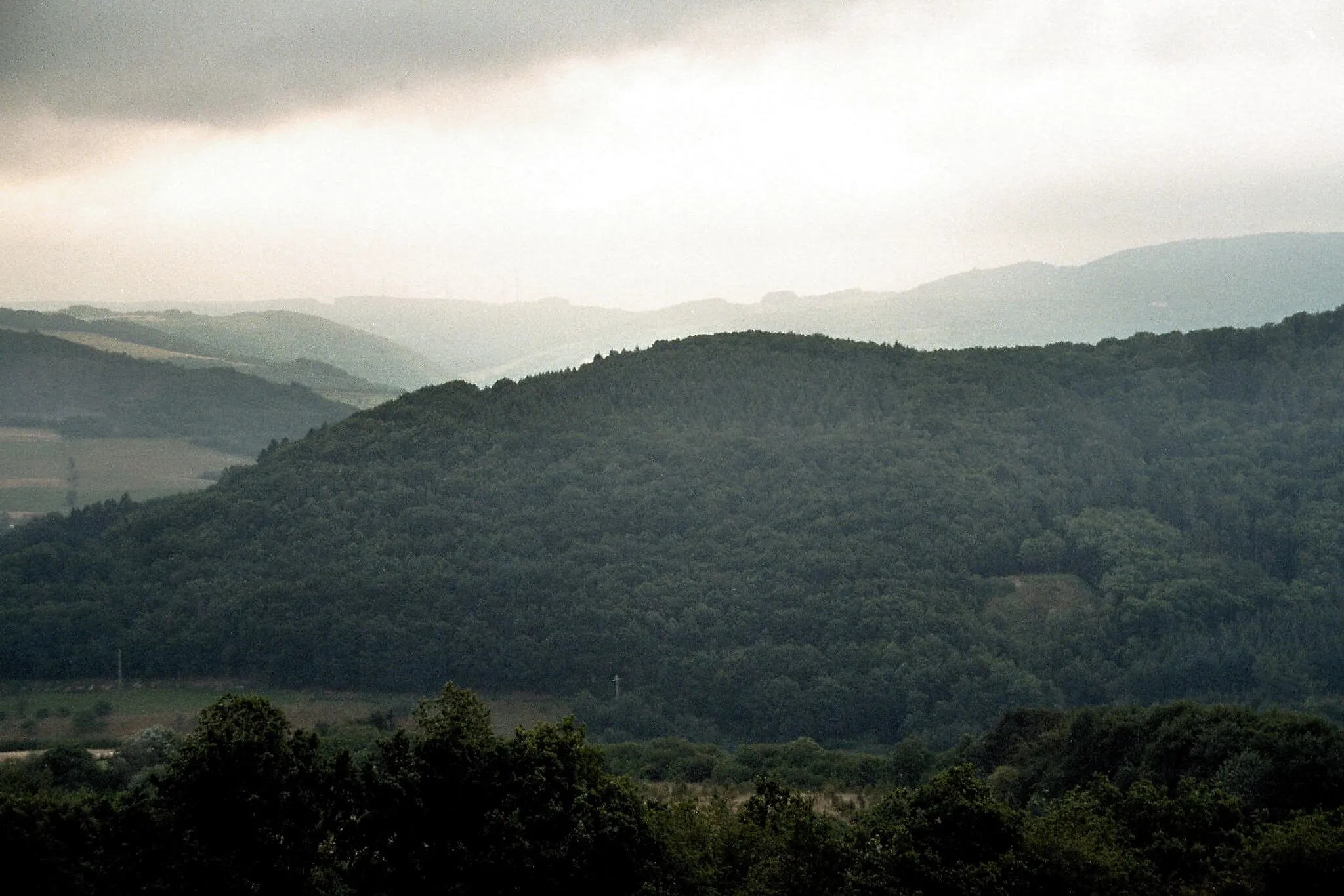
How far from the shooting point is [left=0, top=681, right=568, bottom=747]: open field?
80562mm

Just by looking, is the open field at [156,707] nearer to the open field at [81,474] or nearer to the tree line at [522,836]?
the tree line at [522,836]

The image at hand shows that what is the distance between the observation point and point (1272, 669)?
94.6 m

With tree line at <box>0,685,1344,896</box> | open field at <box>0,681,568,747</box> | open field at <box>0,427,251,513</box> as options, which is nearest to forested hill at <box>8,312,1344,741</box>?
open field at <box>0,681,568,747</box>

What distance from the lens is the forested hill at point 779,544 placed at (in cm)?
9575

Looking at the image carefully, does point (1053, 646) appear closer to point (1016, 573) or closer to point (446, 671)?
point (1016, 573)

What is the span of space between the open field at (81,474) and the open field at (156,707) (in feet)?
239

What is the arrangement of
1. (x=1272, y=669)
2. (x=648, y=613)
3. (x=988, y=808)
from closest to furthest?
1. (x=988, y=808)
2. (x=1272, y=669)
3. (x=648, y=613)

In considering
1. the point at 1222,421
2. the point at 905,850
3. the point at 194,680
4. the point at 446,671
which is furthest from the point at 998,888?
the point at 1222,421

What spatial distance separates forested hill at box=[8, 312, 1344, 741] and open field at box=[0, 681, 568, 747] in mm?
2604

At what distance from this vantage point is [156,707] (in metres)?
87.1

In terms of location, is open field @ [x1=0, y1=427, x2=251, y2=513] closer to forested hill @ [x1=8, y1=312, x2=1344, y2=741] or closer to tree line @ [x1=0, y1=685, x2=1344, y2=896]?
forested hill @ [x1=8, y1=312, x2=1344, y2=741]

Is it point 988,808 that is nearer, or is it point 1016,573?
point 988,808

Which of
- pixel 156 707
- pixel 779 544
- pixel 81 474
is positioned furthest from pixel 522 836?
pixel 81 474

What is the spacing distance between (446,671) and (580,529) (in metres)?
24.6
